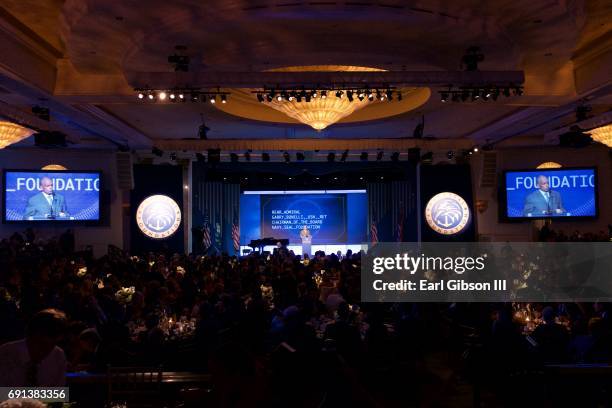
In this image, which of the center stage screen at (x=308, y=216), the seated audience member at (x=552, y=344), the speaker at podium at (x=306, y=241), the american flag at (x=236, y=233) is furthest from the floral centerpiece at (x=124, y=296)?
the center stage screen at (x=308, y=216)

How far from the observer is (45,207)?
674 inches

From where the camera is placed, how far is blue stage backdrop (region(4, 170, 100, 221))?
16906 millimetres

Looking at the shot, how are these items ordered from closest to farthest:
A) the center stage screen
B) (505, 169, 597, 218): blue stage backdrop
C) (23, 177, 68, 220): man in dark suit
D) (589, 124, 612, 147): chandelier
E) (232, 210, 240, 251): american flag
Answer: (589, 124, 612, 147): chandelier, (505, 169, 597, 218): blue stage backdrop, (23, 177, 68, 220): man in dark suit, (232, 210, 240, 251): american flag, the center stage screen

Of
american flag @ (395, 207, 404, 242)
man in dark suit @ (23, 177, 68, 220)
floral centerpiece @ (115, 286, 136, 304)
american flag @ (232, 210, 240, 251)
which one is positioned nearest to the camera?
floral centerpiece @ (115, 286, 136, 304)

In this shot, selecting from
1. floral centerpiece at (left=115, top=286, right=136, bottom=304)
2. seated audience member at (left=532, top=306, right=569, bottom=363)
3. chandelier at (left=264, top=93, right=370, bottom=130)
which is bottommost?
seated audience member at (left=532, top=306, right=569, bottom=363)

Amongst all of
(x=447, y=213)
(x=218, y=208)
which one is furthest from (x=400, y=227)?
(x=218, y=208)

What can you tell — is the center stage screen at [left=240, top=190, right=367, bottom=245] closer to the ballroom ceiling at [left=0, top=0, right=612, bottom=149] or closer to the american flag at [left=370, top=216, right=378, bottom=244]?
the american flag at [left=370, top=216, right=378, bottom=244]

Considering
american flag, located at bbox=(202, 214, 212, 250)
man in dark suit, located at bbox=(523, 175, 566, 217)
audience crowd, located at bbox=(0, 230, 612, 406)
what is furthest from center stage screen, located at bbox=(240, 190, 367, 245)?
audience crowd, located at bbox=(0, 230, 612, 406)

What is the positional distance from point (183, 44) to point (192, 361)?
163 inches

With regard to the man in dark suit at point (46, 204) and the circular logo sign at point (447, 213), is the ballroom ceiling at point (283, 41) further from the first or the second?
the circular logo sign at point (447, 213)

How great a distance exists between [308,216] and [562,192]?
9.99m

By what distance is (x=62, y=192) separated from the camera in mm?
17266

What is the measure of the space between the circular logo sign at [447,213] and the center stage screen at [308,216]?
3914 millimetres

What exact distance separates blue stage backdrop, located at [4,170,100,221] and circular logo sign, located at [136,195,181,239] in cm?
181
